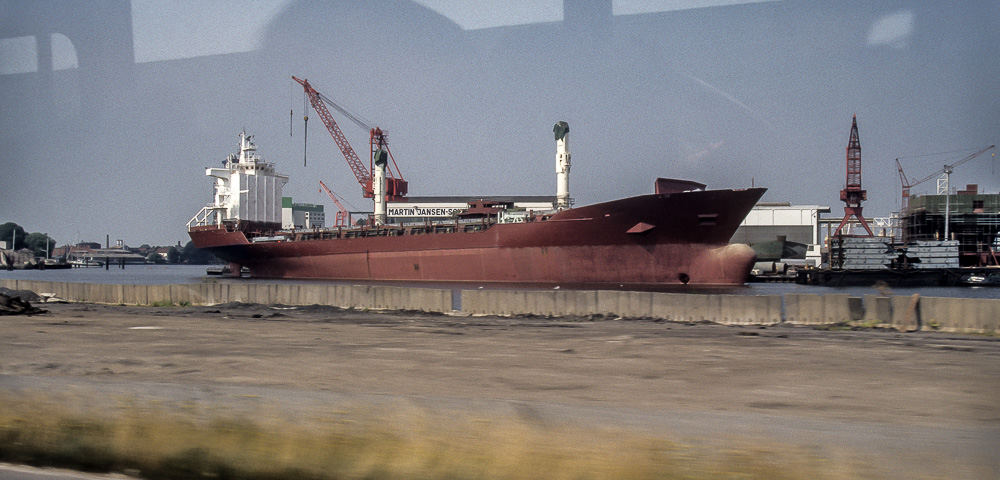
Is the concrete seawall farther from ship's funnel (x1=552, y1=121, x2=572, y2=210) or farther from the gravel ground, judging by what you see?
ship's funnel (x1=552, y1=121, x2=572, y2=210)

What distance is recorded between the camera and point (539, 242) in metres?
38.6

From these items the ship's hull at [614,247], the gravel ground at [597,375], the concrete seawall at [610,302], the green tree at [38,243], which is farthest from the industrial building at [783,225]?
the green tree at [38,243]

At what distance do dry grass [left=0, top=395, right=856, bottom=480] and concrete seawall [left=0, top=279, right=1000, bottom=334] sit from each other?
12.9 metres

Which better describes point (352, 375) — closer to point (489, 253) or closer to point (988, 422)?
point (988, 422)

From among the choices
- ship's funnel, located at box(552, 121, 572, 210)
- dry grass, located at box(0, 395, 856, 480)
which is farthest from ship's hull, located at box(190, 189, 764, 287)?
dry grass, located at box(0, 395, 856, 480)

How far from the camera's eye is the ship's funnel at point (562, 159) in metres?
46.7

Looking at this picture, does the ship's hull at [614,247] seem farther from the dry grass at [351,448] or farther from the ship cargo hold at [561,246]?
the dry grass at [351,448]

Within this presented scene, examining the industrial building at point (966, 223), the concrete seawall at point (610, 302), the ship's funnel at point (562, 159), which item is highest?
the ship's funnel at point (562, 159)

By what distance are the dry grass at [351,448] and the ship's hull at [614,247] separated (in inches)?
1226

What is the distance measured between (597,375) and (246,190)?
59053 millimetres

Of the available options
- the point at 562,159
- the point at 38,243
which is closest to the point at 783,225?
the point at 562,159

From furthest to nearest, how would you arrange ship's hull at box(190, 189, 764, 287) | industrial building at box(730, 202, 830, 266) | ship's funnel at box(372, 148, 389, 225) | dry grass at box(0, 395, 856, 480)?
industrial building at box(730, 202, 830, 266), ship's funnel at box(372, 148, 389, 225), ship's hull at box(190, 189, 764, 287), dry grass at box(0, 395, 856, 480)

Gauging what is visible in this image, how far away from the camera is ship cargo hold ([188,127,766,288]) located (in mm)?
35594

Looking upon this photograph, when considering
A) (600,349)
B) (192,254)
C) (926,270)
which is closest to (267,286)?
(600,349)
